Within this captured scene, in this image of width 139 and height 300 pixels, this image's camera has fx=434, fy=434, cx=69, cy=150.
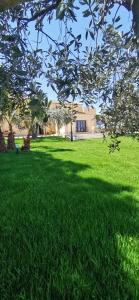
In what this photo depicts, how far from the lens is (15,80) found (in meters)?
5.31

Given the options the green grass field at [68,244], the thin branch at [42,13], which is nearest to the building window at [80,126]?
the green grass field at [68,244]

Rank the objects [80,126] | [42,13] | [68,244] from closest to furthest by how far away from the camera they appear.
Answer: [68,244] < [42,13] < [80,126]

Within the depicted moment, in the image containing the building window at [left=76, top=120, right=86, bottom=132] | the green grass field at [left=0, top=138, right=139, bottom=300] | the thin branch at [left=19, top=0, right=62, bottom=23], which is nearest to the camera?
the green grass field at [left=0, top=138, right=139, bottom=300]

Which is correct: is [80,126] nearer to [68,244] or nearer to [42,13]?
[42,13]

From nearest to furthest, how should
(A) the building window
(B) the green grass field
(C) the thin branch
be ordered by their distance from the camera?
(B) the green grass field, (C) the thin branch, (A) the building window

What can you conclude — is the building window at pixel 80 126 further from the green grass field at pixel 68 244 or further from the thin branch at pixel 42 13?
the thin branch at pixel 42 13

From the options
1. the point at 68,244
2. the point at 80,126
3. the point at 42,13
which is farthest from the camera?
the point at 80,126

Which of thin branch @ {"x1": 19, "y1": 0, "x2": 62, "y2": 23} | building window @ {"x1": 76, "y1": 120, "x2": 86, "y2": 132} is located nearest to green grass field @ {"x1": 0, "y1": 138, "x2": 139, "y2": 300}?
thin branch @ {"x1": 19, "y1": 0, "x2": 62, "y2": 23}

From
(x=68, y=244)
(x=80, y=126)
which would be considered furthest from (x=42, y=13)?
(x=80, y=126)

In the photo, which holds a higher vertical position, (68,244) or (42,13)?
(42,13)

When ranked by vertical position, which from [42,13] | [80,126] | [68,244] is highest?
[42,13]

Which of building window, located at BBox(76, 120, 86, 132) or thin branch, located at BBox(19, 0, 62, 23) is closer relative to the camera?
thin branch, located at BBox(19, 0, 62, 23)

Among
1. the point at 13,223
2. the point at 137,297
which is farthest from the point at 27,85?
the point at 13,223

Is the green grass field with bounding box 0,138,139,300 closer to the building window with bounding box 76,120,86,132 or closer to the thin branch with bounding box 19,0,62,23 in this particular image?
the thin branch with bounding box 19,0,62,23
